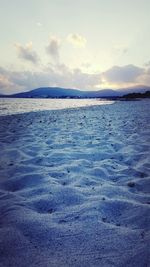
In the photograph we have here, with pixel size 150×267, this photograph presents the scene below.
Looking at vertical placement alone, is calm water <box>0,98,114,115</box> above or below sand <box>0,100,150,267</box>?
below

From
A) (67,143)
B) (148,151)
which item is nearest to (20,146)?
(67,143)

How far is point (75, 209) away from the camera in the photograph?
2.52 meters

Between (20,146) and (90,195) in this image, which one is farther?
(20,146)

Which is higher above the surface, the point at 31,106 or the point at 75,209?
the point at 75,209

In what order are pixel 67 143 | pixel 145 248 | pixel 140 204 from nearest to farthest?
pixel 145 248 < pixel 140 204 < pixel 67 143

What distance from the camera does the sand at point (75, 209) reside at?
1.84 metres

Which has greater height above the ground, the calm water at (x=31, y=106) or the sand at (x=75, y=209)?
the sand at (x=75, y=209)

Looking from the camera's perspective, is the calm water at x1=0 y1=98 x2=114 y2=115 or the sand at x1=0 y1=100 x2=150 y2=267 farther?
the calm water at x1=0 y1=98 x2=114 y2=115

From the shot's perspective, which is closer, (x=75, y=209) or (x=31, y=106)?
(x=75, y=209)

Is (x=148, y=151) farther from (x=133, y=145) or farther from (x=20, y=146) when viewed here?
Answer: (x=20, y=146)

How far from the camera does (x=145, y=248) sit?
187 centimetres

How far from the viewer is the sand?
1838 millimetres

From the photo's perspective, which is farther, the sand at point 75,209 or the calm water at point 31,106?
the calm water at point 31,106

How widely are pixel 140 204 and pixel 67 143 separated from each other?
3348 mm
